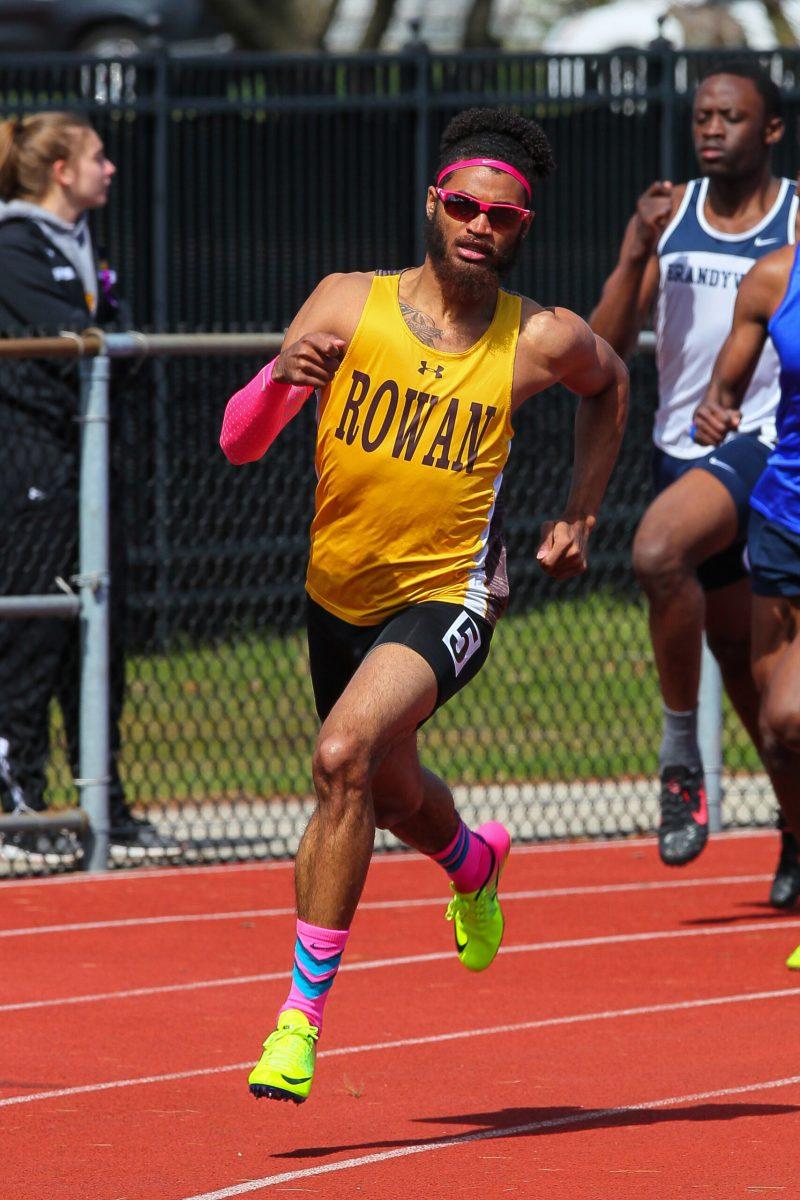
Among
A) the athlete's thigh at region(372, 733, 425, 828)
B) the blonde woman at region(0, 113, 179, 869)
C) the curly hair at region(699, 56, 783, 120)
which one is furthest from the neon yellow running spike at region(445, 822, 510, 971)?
the curly hair at region(699, 56, 783, 120)

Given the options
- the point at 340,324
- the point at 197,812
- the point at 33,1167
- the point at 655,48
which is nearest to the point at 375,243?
the point at 655,48

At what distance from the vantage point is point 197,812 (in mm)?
10531

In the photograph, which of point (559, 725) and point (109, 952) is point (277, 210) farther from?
point (109, 952)

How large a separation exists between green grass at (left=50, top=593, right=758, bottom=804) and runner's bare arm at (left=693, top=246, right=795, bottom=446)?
→ 10.9 feet

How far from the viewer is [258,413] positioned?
19.3 feet

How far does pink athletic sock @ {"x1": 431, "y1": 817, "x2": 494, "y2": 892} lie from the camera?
6.44 meters

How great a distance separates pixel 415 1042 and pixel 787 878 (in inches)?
99.7

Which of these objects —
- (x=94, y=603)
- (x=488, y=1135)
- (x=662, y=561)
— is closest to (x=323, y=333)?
(x=488, y=1135)

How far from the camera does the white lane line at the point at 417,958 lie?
7.29 meters

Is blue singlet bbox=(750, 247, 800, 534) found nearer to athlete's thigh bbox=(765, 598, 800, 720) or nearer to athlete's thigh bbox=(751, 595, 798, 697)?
athlete's thigh bbox=(751, 595, 798, 697)

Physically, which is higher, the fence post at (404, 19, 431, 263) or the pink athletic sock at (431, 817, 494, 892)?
the fence post at (404, 19, 431, 263)

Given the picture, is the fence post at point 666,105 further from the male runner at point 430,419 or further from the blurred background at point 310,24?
the male runner at point 430,419

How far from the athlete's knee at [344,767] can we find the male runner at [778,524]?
1988 millimetres

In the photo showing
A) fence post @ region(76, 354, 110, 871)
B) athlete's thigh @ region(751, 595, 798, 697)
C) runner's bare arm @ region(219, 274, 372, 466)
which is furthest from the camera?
fence post @ region(76, 354, 110, 871)
